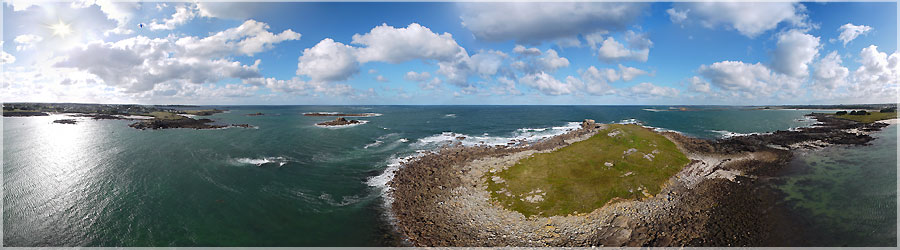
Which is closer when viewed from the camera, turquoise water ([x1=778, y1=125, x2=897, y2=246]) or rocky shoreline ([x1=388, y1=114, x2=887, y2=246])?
rocky shoreline ([x1=388, y1=114, x2=887, y2=246])

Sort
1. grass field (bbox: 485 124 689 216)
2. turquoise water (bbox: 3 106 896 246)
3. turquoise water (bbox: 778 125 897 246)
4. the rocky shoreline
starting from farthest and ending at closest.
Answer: grass field (bbox: 485 124 689 216)
turquoise water (bbox: 3 106 896 246)
turquoise water (bbox: 778 125 897 246)
the rocky shoreline

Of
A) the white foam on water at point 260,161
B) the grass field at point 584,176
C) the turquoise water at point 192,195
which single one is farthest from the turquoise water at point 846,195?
the white foam on water at point 260,161

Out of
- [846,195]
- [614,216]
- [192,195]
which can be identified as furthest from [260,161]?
[846,195]

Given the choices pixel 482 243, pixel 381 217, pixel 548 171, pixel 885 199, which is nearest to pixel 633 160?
pixel 548 171

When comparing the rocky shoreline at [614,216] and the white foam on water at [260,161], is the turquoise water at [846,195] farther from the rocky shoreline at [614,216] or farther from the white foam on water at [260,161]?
the white foam on water at [260,161]

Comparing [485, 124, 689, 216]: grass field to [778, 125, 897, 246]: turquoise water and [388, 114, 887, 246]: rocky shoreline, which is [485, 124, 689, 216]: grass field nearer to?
[388, 114, 887, 246]: rocky shoreline

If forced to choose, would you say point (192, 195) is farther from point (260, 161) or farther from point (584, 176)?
point (584, 176)

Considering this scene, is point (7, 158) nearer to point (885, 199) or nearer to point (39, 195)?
point (39, 195)

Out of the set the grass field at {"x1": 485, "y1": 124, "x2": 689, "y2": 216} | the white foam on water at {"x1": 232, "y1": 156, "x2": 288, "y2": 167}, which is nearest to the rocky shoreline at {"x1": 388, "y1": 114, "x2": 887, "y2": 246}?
the grass field at {"x1": 485, "y1": 124, "x2": 689, "y2": 216}
